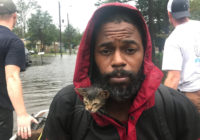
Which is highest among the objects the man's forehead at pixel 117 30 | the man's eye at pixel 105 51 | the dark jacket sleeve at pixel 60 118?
the man's forehead at pixel 117 30

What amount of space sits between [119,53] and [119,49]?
0.04 m

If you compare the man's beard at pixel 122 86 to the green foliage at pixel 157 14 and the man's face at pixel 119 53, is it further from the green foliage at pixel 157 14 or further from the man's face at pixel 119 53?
the green foliage at pixel 157 14

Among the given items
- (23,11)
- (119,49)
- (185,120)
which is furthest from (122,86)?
(23,11)

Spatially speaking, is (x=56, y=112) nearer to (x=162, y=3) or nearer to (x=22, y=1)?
(x=162, y=3)

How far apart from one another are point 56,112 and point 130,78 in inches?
29.3

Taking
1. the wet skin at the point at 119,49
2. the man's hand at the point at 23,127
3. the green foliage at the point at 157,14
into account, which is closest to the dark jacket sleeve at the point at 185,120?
the wet skin at the point at 119,49

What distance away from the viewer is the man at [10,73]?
8.87 feet

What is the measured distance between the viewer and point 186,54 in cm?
314

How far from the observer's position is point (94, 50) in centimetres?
207

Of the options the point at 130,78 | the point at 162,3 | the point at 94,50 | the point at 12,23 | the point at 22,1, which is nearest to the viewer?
the point at 130,78

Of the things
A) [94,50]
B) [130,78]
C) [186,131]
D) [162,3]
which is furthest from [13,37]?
[162,3]

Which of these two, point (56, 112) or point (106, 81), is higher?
point (106, 81)

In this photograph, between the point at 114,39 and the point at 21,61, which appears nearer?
the point at 114,39

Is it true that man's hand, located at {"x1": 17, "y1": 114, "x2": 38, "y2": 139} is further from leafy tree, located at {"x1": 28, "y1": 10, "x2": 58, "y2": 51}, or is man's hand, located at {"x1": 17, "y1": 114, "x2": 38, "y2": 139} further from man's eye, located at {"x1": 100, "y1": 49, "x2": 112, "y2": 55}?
leafy tree, located at {"x1": 28, "y1": 10, "x2": 58, "y2": 51}
